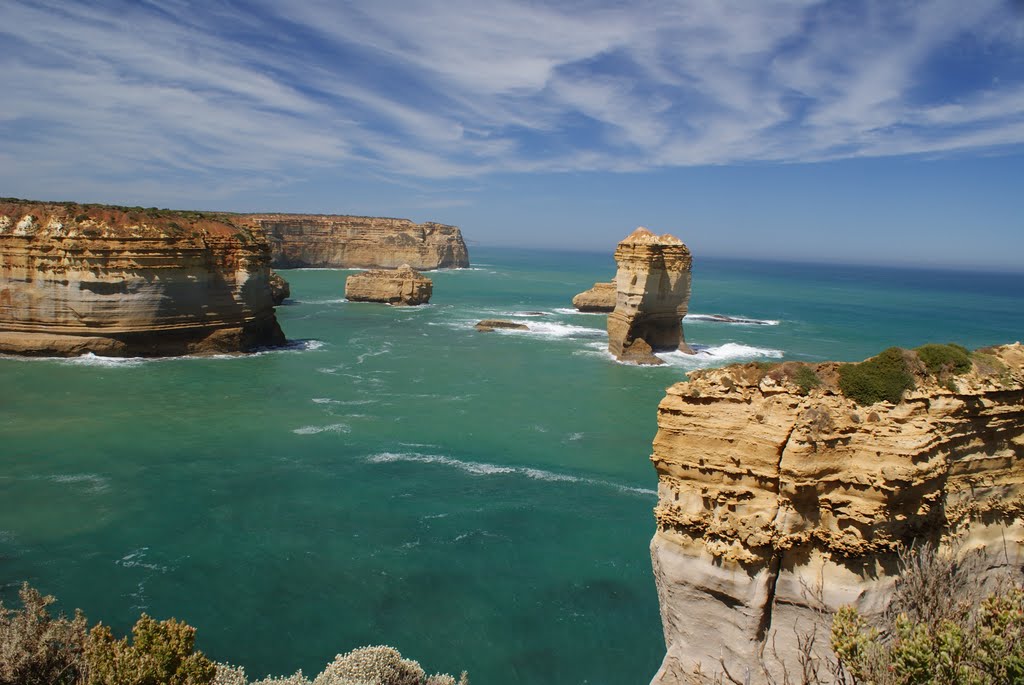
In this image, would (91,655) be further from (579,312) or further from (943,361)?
(579,312)

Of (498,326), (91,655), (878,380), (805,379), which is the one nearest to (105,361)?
(498,326)

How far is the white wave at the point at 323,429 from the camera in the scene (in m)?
28.2

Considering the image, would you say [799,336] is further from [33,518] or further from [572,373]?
[33,518]

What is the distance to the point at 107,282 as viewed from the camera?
40.4m

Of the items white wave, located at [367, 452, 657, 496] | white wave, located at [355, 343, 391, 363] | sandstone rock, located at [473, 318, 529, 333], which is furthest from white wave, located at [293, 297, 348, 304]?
white wave, located at [367, 452, 657, 496]

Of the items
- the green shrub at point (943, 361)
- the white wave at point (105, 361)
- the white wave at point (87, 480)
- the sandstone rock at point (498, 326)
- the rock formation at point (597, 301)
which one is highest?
the green shrub at point (943, 361)

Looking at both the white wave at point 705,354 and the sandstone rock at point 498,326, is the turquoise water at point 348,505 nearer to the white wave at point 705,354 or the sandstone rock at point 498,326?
the white wave at point 705,354

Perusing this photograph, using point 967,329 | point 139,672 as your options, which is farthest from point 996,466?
point 967,329

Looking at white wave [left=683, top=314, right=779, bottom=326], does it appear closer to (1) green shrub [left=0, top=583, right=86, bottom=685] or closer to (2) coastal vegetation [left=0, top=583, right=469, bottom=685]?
(2) coastal vegetation [left=0, top=583, right=469, bottom=685]

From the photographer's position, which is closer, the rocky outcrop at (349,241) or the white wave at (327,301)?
the white wave at (327,301)

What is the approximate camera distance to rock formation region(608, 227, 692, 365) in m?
46.2

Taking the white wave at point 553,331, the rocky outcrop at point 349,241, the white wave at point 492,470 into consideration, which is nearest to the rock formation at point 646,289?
the white wave at point 553,331

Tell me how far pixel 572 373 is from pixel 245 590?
28186 millimetres

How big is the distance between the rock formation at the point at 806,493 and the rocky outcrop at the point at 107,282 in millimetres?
39935
